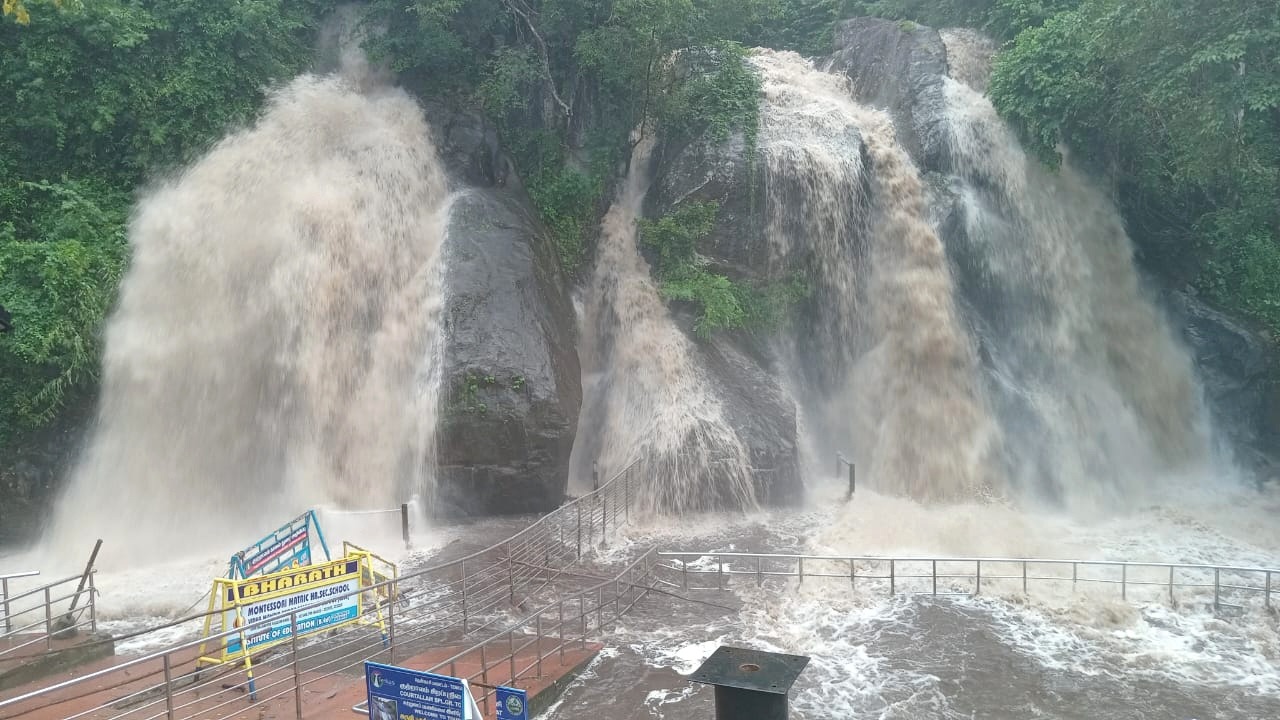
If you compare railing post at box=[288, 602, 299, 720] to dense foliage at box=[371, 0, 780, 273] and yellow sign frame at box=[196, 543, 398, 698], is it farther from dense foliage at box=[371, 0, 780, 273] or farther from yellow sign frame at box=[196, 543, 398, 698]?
dense foliage at box=[371, 0, 780, 273]

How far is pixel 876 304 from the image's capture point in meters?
21.0

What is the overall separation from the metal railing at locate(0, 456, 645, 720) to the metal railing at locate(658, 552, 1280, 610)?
1149 millimetres

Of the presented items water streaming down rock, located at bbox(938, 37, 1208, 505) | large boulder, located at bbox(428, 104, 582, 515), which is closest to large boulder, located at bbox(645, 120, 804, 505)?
large boulder, located at bbox(428, 104, 582, 515)

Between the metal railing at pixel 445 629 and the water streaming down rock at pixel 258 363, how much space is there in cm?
356

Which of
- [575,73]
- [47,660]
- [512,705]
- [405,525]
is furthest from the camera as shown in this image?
[575,73]

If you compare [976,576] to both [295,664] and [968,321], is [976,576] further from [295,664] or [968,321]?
[295,664]

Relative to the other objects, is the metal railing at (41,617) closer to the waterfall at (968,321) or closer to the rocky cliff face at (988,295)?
the waterfall at (968,321)

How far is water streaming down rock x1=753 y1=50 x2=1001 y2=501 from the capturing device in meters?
19.8

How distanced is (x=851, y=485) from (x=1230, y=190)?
1253 centimetres

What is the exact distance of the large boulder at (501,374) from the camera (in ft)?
57.0

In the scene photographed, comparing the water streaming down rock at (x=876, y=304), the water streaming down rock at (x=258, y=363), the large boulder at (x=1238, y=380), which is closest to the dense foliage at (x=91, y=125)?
the water streaming down rock at (x=258, y=363)

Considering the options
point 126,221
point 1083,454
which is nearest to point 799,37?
point 1083,454

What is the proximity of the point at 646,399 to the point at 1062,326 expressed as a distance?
10.1 m

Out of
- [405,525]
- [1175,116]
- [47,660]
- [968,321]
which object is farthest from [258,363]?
[1175,116]
